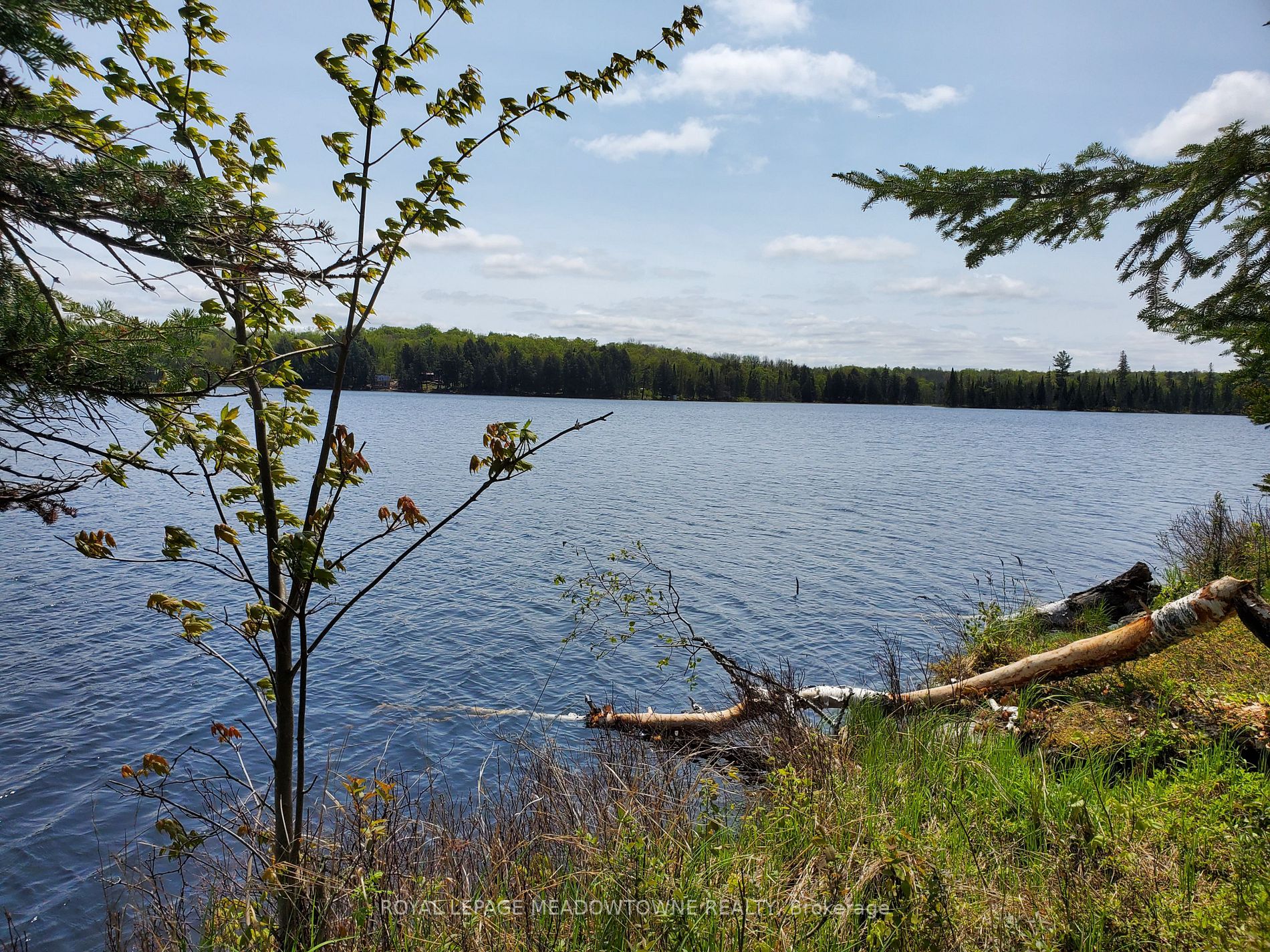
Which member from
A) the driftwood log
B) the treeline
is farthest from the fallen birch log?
the treeline

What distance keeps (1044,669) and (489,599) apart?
9976 mm

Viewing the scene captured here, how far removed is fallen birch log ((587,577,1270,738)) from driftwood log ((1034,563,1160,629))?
414 centimetres

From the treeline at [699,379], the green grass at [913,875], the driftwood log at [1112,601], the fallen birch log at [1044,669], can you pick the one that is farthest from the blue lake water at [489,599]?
the treeline at [699,379]

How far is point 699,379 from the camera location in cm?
15875

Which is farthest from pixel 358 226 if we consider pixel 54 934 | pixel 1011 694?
pixel 1011 694

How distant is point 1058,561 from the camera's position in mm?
18828

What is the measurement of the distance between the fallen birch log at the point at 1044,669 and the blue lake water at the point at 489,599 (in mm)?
1501

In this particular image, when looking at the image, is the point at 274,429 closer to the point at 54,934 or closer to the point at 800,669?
the point at 54,934

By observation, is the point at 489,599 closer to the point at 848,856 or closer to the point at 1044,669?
the point at 1044,669

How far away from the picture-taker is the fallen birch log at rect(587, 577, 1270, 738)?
668 cm

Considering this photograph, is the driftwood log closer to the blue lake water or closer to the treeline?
the blue lake water

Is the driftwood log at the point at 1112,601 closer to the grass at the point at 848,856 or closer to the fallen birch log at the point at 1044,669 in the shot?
the fallen birch log at the point at 1044,669

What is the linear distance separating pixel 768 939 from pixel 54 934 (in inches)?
242

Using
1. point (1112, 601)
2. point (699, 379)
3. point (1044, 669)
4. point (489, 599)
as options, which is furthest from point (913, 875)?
point (699, 379)
